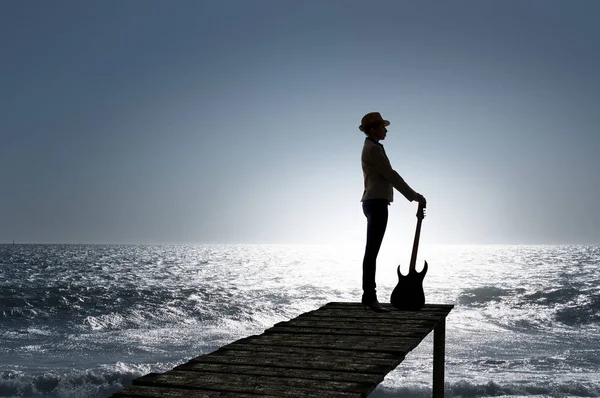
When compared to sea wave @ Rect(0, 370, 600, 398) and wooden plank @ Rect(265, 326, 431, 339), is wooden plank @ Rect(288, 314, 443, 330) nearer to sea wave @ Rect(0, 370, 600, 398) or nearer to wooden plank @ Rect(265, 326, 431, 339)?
wooden plank @ Rect(265, 326, 431, 339)

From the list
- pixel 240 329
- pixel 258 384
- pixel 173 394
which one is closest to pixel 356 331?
pixel 258 384

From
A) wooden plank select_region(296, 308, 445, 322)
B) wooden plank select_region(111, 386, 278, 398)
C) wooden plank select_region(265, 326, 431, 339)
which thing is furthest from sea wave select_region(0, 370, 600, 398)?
wooden plank select_region(111, 386, 278, 398)

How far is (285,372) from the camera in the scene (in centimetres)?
413

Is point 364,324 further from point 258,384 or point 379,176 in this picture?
point 258,384

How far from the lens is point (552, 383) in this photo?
1540 cm

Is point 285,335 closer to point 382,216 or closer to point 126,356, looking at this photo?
point 382,216

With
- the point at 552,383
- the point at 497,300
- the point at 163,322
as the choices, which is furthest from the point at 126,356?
the point at 497,300

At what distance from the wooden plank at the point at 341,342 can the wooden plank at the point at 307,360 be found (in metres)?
0.27

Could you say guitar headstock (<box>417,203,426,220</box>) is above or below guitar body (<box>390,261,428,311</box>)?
above

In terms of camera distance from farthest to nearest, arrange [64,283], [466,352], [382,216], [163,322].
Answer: [64,283] < [163,322] < [466,352] < [382,216]

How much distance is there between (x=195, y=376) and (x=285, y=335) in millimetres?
1887

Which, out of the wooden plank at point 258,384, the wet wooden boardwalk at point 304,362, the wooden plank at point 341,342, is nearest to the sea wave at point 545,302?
Answer: the wet wooden boardwalk at point 304,362

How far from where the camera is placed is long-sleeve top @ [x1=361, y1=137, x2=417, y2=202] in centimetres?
663

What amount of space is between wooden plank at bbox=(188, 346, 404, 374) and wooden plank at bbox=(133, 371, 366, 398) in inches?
15.7
